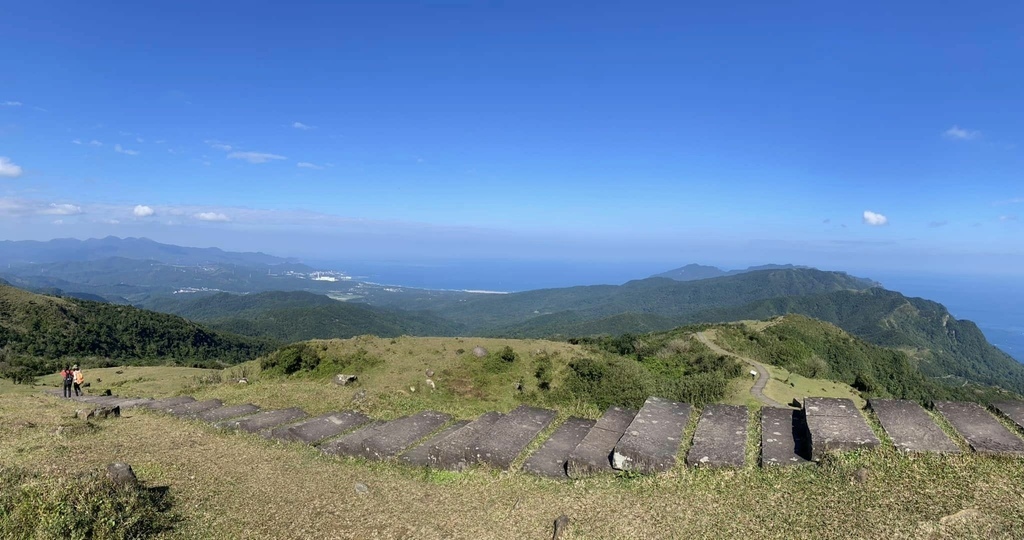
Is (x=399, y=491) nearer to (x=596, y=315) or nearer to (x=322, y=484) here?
(x=322, y=484)

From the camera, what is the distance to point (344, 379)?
1777cm

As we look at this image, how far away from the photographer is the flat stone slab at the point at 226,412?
9.98 meters

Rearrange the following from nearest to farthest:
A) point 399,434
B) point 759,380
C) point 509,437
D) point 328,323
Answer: point 509,437 → point 399,434 → point 759,380 → point 328,323

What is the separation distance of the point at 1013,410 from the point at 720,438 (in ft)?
14.5

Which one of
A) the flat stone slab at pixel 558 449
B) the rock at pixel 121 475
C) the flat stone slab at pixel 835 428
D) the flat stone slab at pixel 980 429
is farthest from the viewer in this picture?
the flat stone slab at pixel 558 449

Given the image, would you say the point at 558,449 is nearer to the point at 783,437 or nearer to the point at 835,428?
the point at 783,437

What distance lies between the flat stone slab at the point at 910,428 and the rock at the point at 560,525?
415cm

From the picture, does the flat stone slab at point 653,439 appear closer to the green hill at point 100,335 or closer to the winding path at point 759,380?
the winding path at point 759,380

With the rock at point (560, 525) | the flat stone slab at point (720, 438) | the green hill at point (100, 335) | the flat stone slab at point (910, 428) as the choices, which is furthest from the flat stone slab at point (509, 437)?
the green hill at point (100, 335)

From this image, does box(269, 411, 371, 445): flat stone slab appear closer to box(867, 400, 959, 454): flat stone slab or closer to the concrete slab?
the concrete slab

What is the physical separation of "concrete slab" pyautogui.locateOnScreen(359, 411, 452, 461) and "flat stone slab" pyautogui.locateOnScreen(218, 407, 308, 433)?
7.56 feet

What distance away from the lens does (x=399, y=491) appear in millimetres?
6117

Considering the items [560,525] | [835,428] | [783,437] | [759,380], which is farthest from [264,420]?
[759,380]

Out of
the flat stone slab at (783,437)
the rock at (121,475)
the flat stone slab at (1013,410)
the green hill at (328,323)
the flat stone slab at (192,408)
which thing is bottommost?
the green hill at (328,323)
